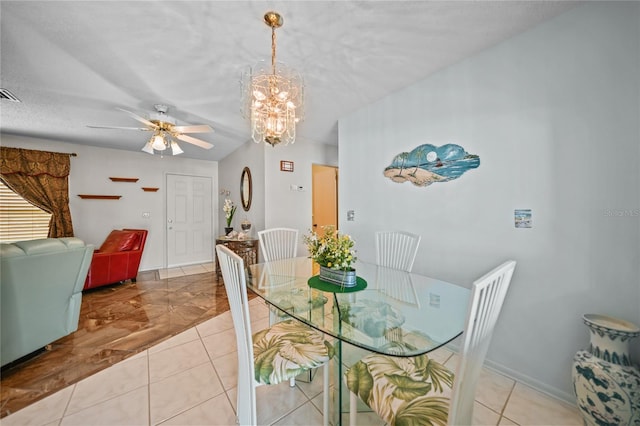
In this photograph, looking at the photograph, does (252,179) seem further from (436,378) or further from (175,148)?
(436,378)

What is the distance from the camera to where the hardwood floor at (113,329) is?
1666mm

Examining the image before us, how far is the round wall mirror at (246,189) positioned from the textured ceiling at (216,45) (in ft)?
5.07

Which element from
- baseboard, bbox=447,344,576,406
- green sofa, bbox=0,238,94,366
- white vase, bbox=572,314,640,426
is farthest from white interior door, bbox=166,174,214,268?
white vase, bbox=572,314,640,426

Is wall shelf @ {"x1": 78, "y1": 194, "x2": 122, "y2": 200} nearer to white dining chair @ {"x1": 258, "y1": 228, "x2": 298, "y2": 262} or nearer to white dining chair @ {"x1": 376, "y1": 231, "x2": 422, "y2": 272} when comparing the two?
white dining chair @ {"x1": 258, "y1": 228, "x2": 298, "y2": 262}

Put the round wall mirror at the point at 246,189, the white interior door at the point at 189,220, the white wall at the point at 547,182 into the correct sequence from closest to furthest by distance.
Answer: the white wall at the point at 547,182 < the round wall mirror at the point at 246,189 < the white interior door at the point at 189,220

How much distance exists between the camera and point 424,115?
7.27 feet

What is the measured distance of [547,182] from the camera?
155 cm

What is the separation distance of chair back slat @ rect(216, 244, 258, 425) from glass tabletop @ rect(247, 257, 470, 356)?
0.26 meters

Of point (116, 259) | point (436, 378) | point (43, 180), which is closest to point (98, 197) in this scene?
point (43, 180)

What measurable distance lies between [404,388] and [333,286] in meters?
0.71

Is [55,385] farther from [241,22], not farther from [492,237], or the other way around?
[492,237]

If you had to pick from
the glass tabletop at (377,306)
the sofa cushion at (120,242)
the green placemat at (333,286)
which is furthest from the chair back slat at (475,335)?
the sofa cushion at (120,242)

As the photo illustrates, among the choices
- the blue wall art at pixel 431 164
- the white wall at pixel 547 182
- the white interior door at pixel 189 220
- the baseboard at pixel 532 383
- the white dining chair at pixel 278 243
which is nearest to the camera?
the white wall at pixel 547 182

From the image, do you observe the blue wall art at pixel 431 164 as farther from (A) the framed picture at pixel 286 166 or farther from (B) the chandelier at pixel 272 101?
(A) the framed picture at pixel 286 166
